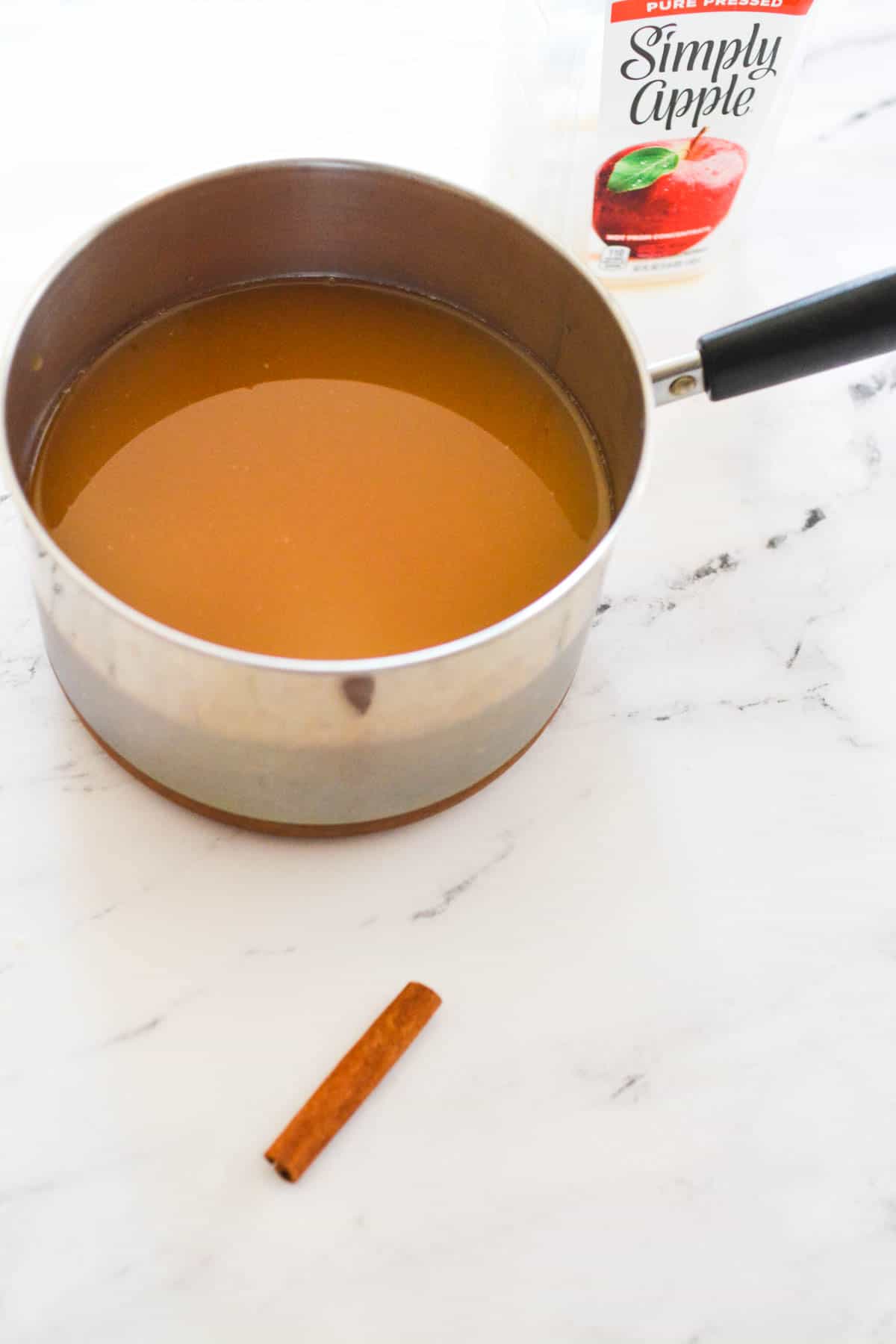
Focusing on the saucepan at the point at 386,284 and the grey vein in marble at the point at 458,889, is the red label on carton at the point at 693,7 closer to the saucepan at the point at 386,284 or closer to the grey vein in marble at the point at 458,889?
the saucepan at the point at 386,284

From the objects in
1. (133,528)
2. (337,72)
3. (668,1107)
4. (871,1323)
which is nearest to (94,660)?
(133,528)

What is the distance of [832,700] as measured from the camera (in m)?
0.79

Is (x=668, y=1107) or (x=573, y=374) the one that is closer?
(x=668, y=1107)

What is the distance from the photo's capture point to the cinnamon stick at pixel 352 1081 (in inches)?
24.1

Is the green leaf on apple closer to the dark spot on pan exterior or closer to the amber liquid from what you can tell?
the amber liquid

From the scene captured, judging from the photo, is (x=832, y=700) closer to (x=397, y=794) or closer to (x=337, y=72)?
(x=397, y=794)

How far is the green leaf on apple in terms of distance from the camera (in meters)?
0.81

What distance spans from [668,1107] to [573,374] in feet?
1.32

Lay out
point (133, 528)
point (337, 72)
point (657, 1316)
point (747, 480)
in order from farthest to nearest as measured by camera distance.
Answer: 1. point (337, 72)
2. point (747, 480)
3. point (133, 528)
4. point (657, 1316)

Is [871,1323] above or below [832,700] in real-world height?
below

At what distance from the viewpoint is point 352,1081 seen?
63 cm

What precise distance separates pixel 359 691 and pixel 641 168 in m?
0.42

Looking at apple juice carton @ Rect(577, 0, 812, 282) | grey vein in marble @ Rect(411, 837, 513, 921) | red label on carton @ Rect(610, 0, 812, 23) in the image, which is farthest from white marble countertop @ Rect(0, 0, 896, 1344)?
red label on carton @ Rect(610, 0, 812, 23)

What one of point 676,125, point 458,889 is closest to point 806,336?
point 676,125
